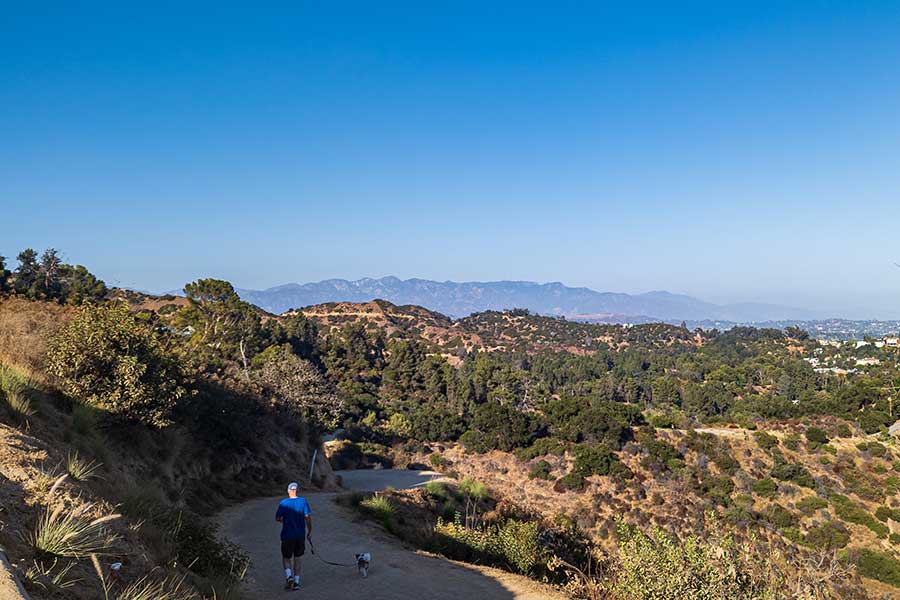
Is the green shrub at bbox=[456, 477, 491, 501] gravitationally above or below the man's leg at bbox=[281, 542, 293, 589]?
below

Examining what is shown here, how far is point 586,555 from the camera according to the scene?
13.6 metres

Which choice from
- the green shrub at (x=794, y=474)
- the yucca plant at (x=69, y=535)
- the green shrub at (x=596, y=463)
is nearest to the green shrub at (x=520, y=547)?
the yucca plant at (x=69, y=535)

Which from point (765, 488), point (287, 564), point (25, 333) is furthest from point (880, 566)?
point (25, 333)

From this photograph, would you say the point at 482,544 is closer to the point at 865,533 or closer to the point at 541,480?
the point at 541,480

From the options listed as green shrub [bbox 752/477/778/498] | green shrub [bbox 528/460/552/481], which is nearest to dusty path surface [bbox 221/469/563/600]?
green shrub [bbox 528/460/552/481]

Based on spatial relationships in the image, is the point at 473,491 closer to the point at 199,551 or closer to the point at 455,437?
the point at 199,551

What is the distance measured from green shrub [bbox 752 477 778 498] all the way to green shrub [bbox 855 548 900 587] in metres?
6.40

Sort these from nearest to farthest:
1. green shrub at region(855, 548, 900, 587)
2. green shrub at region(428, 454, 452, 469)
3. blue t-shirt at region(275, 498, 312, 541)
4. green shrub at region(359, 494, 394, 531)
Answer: blue t-shirt at region(275, 498, 312, 541) → green shrub at region(359, 494, 394, 531) → green shrub at region(855, 548, 900, 587) → green shrub at region(428, 454, 452, 469)

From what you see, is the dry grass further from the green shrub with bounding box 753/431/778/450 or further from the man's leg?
the green shrub with bounding box 753/431/778/450

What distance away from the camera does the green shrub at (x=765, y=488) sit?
1241 inches

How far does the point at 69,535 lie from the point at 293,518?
4.25 metres

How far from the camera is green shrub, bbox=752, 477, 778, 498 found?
3152cm

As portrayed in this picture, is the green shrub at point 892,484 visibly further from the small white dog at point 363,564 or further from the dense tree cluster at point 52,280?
the dense tree cluster at point 52,280

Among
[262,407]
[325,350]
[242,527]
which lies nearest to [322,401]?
[262,407]
